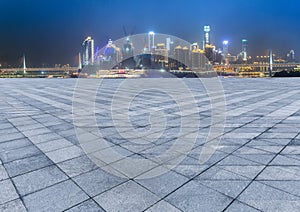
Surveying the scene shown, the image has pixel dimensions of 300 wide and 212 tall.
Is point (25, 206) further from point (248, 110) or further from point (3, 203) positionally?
point (248, 110)

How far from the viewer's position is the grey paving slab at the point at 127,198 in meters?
2.88

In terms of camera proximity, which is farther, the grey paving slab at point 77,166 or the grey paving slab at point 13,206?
the grey paving slab at point 77,166

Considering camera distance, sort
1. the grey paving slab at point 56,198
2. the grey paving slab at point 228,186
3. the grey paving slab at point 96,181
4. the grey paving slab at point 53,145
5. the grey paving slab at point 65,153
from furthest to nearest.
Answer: the grey paving slab at point 53,145
the grey paving slab at point 65,153
the grey paving slab at point 96,181
the grey paving slab at point 228,186
the grey paving slab at point 56,198

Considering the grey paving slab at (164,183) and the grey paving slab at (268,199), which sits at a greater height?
the grey paving slab at (164,183)

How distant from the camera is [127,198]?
306cm

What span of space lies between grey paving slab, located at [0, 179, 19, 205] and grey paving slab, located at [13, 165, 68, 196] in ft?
0.21

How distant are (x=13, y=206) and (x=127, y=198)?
4.36 ft

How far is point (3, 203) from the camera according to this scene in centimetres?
298

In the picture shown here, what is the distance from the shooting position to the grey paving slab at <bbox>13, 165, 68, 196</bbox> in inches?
131

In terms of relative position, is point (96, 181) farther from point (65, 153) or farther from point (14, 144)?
point (14, 144)

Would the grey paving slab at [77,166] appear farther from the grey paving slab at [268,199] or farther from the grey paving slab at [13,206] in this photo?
the grey paving slab at [268,199]

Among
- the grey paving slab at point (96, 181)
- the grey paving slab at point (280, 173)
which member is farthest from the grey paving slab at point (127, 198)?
the grey paving slab at point (280, 173)

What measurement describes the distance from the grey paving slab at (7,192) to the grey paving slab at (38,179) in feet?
0.21

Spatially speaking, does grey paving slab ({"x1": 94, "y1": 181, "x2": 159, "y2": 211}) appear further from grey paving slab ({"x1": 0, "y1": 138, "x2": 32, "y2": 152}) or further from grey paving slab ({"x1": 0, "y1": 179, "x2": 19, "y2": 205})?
grey paving slab ({"x1": 0, "y1": 138, "x2": 32, "y2": 152})
